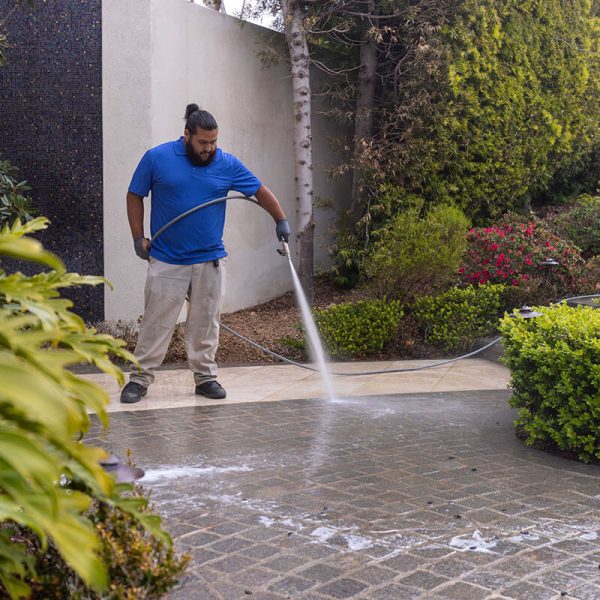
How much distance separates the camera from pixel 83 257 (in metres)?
8.64

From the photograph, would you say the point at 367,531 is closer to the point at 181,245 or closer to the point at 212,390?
the point at 212,390

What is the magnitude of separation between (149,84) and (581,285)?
500 cm

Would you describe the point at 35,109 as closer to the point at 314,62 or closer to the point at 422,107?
the point at 314,62

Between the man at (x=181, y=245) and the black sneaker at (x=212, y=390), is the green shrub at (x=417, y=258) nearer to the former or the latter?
the man at (x=181, y=245)

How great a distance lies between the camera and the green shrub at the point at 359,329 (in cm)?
816

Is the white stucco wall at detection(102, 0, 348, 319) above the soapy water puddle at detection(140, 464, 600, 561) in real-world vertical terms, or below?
above

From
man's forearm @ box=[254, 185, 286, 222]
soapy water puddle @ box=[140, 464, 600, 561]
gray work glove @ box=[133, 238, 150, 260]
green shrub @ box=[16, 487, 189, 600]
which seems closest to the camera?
green shrub @ box=[16, 487, 189, 600]

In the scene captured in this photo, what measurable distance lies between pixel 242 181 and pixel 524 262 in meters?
3.88

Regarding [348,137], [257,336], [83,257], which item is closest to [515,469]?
[257,336]

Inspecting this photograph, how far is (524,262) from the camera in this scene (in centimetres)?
913

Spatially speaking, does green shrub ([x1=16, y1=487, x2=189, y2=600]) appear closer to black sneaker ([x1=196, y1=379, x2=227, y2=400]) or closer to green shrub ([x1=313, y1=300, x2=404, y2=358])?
black sneaker ([x1=196, y1=379, x2=227, y2=400])

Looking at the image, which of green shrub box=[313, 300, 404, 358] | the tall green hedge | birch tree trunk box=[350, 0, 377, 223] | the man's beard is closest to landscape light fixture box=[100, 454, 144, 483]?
the man's beard

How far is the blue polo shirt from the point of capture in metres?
6.28

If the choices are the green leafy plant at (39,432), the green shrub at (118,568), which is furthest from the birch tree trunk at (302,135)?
the green leafy plant at (39,432)
